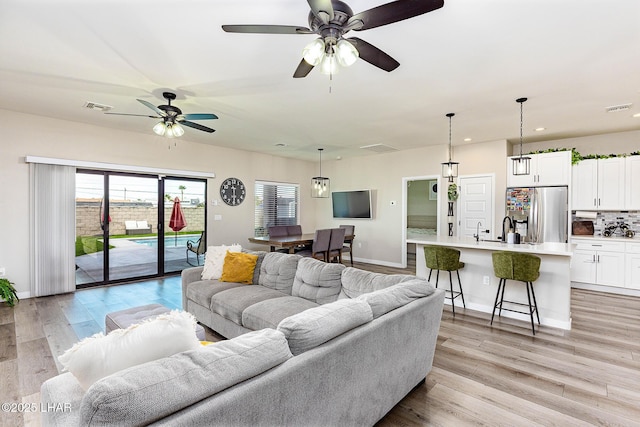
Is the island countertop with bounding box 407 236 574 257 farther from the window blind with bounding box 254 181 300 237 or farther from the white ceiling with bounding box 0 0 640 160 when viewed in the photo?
the window blind with bounding box 254 181 300 237

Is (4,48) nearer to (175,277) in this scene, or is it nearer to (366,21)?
(366,21)

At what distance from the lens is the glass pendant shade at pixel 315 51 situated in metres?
1.97

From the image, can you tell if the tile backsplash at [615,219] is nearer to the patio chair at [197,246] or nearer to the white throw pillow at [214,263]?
the white throw pillow at [214,263]

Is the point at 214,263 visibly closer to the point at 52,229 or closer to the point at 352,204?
the point at 52,229

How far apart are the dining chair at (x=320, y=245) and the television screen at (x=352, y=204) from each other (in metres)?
1.99

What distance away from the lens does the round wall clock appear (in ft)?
22.0

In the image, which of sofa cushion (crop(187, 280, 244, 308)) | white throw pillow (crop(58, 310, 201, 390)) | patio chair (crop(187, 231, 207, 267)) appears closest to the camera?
white throw pillow (crop(58, 310, 201, 390))

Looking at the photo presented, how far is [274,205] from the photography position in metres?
7.88

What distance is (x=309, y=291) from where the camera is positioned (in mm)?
2979

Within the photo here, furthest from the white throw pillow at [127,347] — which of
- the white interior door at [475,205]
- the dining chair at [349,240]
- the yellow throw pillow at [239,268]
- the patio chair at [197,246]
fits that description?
the white interior door at [475,205]

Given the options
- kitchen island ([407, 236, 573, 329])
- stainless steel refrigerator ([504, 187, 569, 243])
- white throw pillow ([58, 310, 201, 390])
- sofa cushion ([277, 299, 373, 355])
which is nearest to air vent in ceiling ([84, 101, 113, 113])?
white throw pillow ([58, 310, 201, 390])

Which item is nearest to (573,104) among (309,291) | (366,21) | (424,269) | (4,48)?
(424,269)

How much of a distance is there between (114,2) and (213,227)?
484 cm

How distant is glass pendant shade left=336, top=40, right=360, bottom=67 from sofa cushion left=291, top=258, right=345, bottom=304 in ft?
5.66
